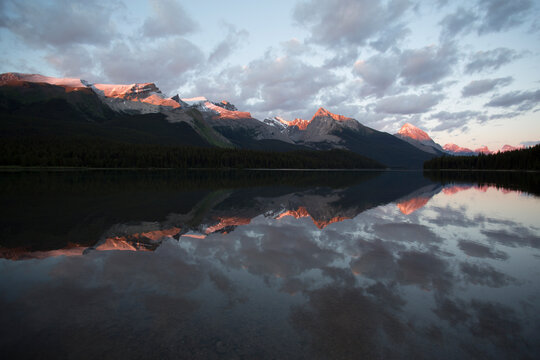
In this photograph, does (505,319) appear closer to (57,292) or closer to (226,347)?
(226,347)

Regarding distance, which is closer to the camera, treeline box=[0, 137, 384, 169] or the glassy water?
the glassy water

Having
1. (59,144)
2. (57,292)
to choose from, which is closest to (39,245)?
(57,292)

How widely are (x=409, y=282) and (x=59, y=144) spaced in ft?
675

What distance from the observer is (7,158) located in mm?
129125

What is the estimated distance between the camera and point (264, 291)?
11477 millimetres

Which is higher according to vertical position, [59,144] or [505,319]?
[59,144]

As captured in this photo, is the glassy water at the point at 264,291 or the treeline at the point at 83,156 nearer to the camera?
the glassy water at the point at 264,291

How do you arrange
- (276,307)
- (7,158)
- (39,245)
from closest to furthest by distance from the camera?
(276,307)
(39,245)
(7,158)

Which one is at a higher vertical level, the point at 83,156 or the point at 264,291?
the point at 83,156

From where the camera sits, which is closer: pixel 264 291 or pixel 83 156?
pixel 264 291

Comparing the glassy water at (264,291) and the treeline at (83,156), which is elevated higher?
the treeline at (83,156)

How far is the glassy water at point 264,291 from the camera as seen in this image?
7.98 meters

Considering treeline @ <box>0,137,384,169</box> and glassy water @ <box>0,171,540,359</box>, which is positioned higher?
treeline @ <box>0,137,384,169</box>

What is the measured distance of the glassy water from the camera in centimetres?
798
